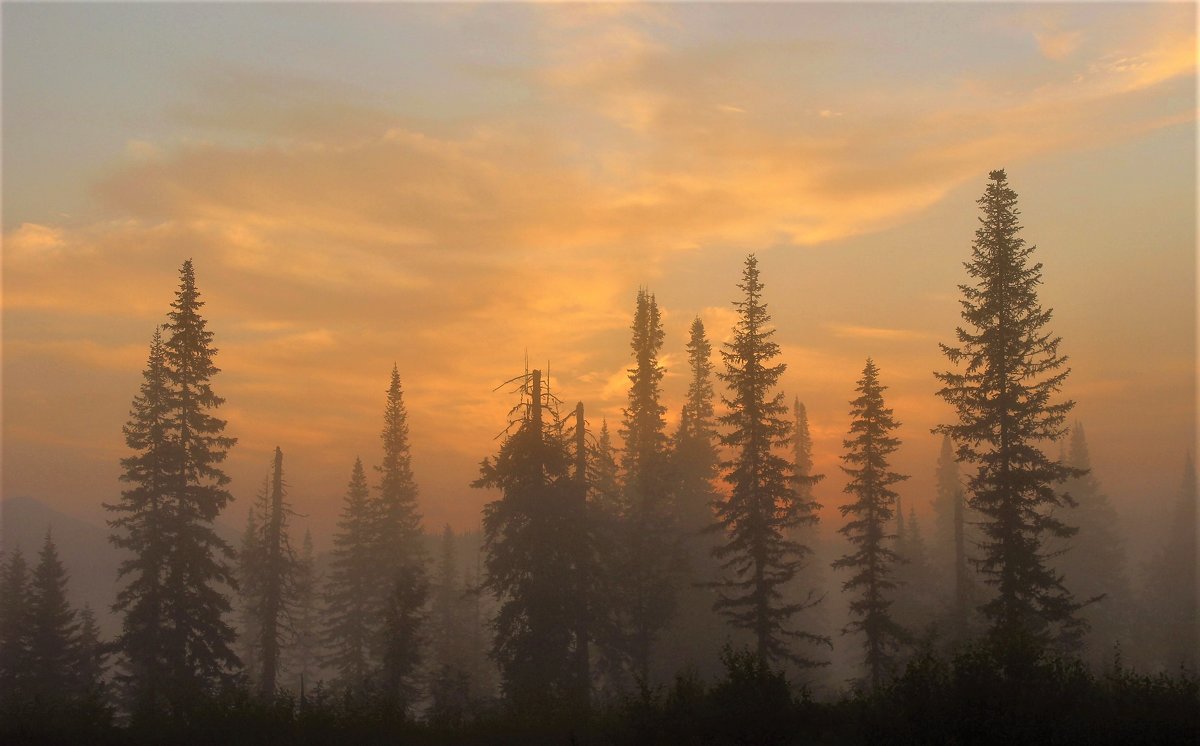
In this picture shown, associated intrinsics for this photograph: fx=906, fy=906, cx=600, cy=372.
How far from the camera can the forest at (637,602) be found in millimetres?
16828

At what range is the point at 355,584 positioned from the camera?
60281 millimetres

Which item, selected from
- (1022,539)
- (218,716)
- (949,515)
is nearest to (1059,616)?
(1022,539)

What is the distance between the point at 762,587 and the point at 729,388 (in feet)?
29.9

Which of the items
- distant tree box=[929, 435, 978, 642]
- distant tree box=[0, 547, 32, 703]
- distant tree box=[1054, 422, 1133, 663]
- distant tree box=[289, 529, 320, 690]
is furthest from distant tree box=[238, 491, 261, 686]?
distant tree box=[1054, 422, 1133, 663]

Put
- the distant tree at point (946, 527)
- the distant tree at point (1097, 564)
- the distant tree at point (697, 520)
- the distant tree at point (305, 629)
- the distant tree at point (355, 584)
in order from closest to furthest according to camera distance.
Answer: the distant tree at point (697, 520), the distant tree at point (355, 584), the distant tree at point (1097, 564), the distant tree at point (305, 629), the distant tree at point (946, 527)

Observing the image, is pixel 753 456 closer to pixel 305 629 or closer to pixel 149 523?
pixel 149 523

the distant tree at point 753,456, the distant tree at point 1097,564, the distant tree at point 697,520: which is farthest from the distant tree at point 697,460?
the distant tree at point 1097,564

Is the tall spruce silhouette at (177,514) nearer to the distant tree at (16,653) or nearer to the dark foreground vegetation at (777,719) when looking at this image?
the distant tree at (16,653)

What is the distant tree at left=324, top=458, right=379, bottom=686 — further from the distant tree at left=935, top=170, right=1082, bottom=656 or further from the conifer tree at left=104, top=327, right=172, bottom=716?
the distant tree at left=935, top=170, right=1082, bottom=656

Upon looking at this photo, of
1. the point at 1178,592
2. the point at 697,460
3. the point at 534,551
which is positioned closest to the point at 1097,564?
the point at 1178,592

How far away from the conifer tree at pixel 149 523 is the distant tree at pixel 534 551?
13322 millimetres

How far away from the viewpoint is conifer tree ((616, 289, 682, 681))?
1721 inches

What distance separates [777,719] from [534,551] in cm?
2162

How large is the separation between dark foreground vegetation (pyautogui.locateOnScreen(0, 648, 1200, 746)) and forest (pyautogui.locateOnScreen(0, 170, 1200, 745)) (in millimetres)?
62
